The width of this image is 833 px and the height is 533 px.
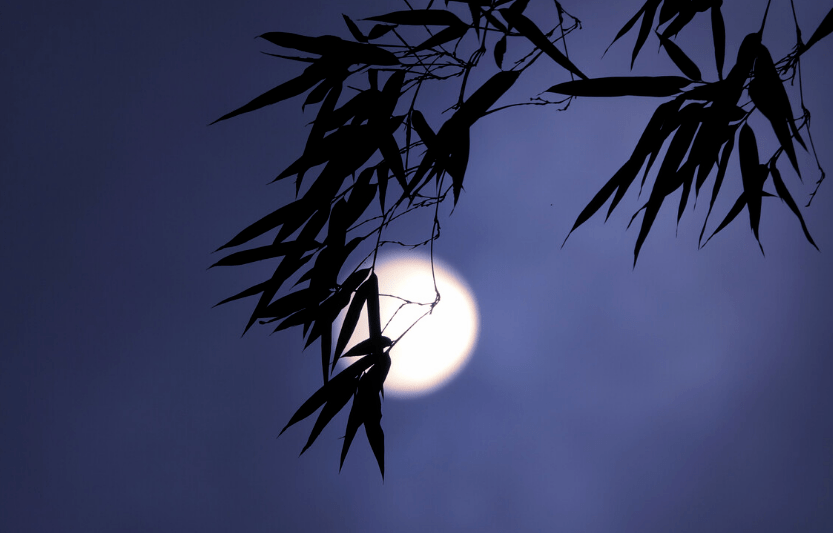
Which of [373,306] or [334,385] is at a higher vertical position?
[373,306]

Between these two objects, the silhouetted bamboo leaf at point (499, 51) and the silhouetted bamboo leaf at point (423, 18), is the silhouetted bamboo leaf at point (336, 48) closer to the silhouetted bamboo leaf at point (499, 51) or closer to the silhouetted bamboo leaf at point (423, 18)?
the silhouetted bamboo leaf at point (423, 18)

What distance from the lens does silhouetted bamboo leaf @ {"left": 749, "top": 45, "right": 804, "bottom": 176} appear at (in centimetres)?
89

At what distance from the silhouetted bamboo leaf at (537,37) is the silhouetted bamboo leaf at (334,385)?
2.81 feet

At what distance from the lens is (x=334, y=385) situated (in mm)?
1394

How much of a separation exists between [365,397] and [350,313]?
233 mm

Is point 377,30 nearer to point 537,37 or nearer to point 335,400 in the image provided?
point 537,37

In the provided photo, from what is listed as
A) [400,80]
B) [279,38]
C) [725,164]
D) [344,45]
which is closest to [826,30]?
[725,164]

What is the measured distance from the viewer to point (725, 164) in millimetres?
1289

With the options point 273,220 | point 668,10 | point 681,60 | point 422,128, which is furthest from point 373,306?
point 668,10

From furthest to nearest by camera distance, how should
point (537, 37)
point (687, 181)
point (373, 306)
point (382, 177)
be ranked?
point (373, 306) → point (382, 177) → point (687, 181) → point (537, 37)

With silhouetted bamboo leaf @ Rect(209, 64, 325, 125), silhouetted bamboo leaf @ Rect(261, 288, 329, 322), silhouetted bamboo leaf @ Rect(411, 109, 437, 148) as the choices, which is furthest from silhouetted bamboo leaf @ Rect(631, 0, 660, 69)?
silhouetted bamboo leaf @ Rect(261, 288, 329, 322)

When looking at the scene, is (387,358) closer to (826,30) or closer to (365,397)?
(365,397)

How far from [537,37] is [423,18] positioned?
238mm

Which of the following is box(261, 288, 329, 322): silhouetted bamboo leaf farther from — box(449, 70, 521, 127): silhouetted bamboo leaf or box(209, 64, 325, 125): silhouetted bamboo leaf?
box(449, 70, 521, 127): silhouetted bamboo leaf
